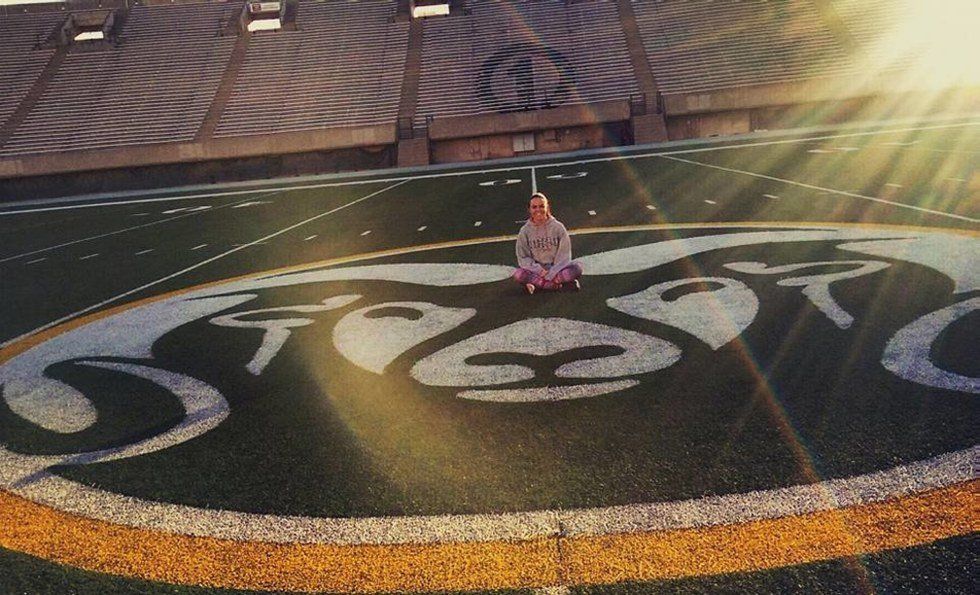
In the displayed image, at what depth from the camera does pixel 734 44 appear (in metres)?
39.6

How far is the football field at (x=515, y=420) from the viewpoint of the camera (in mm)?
3227

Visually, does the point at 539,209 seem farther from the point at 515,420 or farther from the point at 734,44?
the point at 734,44

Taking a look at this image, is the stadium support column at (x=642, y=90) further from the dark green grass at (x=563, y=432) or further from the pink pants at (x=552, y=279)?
the dark green grass at (x=563, y=432)

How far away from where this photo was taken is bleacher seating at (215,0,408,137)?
37.4 metres

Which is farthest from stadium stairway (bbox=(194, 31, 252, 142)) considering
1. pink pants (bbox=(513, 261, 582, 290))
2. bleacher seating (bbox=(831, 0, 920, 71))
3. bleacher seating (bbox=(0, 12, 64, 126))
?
bleacher seating (bbox=(831, 0, 920, 71))

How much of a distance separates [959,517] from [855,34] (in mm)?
42629

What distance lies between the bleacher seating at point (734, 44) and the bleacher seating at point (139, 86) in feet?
80.4

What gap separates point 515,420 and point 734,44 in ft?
131

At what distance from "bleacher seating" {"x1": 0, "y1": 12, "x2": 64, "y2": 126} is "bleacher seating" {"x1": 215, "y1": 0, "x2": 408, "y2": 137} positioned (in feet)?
37.5

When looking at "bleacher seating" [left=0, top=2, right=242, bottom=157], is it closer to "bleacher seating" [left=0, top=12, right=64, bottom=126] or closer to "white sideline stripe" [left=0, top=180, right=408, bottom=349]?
"bleacher seating" [left=0, top=12, right=64, bottom=126]

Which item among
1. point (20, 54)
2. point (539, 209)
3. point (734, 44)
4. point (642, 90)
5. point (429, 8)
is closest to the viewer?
point (539, 209)

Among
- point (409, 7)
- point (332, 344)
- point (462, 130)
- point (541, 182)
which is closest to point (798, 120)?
point (462, 130)

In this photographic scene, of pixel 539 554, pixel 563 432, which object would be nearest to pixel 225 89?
pixel 563 432

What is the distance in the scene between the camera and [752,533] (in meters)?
3.26
